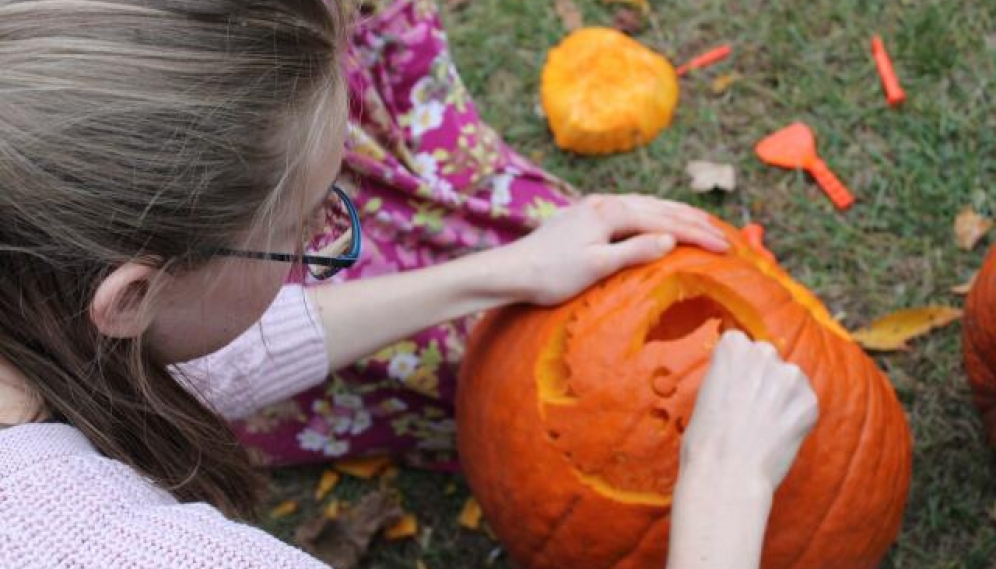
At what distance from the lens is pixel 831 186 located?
2480 mm

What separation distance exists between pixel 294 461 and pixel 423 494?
282 mm

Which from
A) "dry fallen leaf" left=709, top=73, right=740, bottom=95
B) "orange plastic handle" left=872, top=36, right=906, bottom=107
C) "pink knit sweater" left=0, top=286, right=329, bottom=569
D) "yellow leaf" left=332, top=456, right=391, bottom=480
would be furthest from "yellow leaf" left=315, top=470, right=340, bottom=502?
"orange plastic handle" left=872, top=36, right=906, bottom=107

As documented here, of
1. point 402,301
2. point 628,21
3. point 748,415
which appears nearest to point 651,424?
point 748,415

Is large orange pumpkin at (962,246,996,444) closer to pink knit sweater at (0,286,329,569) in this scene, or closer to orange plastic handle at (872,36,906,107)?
orange plastic handle at (872,36,906,107)

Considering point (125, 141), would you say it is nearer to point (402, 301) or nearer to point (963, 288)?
point (402, 301)

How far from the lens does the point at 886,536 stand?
1700mm

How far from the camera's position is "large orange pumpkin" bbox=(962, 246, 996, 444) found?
184 cm

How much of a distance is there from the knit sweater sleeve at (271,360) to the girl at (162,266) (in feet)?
0.71

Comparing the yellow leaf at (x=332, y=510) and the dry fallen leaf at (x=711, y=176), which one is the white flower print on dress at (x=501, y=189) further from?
the yellow leaf at (x=332, y=510)

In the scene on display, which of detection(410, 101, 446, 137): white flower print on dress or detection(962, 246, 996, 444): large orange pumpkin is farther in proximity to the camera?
detection(410, 101, 446, 137): white flower print on dress

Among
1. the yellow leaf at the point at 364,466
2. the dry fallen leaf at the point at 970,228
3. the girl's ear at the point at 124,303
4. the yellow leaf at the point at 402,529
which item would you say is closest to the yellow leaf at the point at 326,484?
the yellow leaf at the point at 364,466

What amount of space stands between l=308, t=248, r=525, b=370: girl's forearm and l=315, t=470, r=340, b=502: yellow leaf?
0.59 metres

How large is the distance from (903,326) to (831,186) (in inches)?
15.2

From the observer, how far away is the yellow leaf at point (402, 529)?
2234 mm
